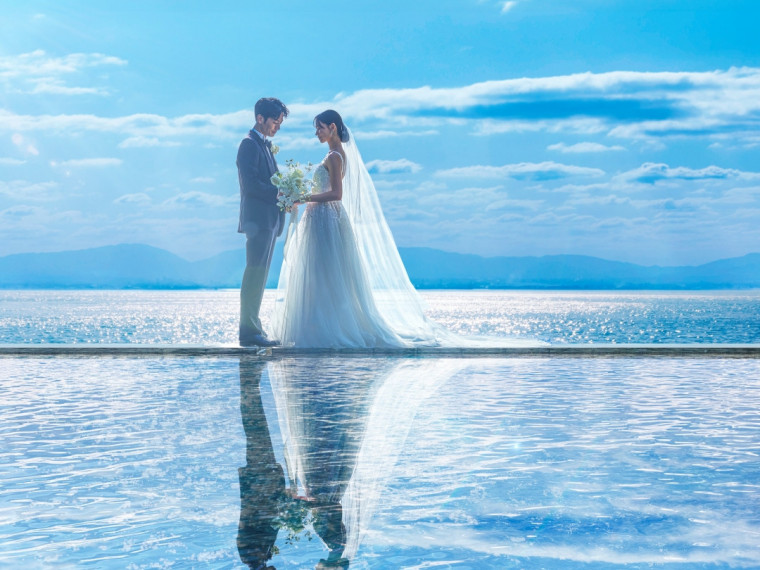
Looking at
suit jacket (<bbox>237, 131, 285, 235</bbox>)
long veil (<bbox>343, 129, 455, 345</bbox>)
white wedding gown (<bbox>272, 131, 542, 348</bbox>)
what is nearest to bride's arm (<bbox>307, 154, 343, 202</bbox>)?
white wedding gown (<bbox>272, 131, 542, 348</bbox>)

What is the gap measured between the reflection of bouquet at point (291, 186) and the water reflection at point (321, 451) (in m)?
3.04

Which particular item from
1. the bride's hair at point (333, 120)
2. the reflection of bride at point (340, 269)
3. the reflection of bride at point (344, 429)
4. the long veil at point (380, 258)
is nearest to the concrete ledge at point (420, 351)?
the reflection of bride at point (340, 269)

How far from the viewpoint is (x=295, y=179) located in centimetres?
1169

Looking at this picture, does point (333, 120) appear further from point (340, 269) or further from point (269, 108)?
point (340, 269)

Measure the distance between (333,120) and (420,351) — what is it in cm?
335

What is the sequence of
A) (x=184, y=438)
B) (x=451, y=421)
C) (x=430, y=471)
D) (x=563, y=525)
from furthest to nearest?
(x=451, y=421), (x=184, y=438), (x=430, y=471), (x=563, y=525)

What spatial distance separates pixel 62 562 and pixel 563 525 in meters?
1.83

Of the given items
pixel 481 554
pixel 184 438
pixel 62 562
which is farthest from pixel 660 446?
pixel 62 562

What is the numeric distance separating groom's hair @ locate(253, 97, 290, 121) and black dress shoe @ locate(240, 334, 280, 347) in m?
3.03

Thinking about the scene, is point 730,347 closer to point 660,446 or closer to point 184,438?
point 660,446

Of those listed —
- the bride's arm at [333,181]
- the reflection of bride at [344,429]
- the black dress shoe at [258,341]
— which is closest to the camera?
the reflection of bride at [344,429]

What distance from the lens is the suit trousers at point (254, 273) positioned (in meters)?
11.9

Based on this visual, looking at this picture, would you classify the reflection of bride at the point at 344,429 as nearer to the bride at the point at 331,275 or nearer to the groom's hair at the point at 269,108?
the bride at the point at 331,275

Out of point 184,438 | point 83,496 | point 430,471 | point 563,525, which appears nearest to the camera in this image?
point 563,525
